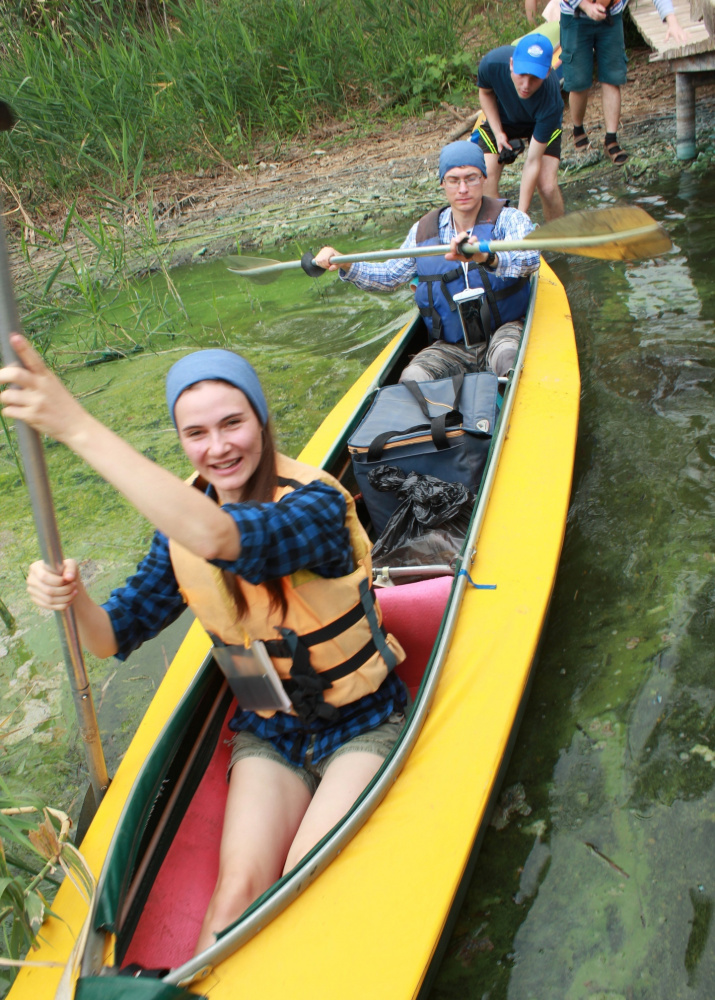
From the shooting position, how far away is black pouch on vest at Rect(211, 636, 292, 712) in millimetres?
1641

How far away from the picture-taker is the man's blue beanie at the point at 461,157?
127 inches

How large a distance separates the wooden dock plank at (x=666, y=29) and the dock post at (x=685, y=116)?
10.4 inches

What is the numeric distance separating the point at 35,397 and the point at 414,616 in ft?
4.05

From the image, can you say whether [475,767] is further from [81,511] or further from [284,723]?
[81,511]

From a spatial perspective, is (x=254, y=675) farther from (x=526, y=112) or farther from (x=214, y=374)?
(x=526, y=112)

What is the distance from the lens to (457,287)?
3.44 metres

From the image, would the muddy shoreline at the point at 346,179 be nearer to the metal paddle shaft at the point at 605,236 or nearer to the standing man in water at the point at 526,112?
the standing man in water at the point at 526,112

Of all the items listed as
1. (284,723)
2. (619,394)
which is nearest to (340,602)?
(284,723)

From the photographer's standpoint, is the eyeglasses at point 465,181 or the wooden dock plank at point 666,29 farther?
the wooden dock plank at point 666,29

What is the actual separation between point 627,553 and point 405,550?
81cm

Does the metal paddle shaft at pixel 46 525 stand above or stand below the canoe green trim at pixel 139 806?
above

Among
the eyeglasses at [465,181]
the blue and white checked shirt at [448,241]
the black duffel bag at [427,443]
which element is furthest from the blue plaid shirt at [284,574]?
the eyeglasses at [465,181]

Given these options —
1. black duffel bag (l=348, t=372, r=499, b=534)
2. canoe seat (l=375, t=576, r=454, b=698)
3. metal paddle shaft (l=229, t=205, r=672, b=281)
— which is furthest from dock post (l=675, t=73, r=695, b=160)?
canoe seat (l=375, t=576, r=454, b=698)

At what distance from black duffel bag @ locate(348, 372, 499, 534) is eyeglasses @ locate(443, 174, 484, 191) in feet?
3.48
